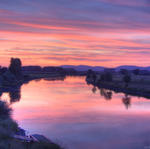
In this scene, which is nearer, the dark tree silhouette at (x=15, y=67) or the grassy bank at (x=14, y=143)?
the grassy bank at (x=14, y=143)

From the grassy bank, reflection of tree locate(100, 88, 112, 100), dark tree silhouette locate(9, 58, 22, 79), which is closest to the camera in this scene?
the grassy bank

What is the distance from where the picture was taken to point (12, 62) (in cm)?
6969

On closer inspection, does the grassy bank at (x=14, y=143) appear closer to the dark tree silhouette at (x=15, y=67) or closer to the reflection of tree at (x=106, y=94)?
the reflection of tree at (x=106, y=94)

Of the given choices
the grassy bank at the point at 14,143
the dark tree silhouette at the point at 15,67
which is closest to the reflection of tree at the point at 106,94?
the grassy bank at the point at 14,143

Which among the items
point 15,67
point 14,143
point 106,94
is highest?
point 15,67

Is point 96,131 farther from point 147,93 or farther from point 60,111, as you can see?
point 147,93

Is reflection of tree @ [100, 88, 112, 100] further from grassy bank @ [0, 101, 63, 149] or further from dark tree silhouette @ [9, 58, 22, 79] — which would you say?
dark tree silhouette @ [9, 58, 22, 79]

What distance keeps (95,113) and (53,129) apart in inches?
249

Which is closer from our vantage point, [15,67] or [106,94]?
[106,94]

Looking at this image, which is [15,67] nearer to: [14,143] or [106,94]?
[106,94]

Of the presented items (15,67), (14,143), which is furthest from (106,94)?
(15,67)

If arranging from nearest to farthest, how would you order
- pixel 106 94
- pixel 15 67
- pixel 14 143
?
pixel 14 143 < pixel 106 94 < pixel 15 67

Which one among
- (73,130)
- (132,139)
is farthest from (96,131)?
(132,139)

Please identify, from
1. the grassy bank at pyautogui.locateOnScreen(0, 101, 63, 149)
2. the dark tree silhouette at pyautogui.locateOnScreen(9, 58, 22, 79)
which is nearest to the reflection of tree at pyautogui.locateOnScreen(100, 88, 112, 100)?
the grassy bank at pyautogui.locateOnScreen(0, 101, 63, 149)
